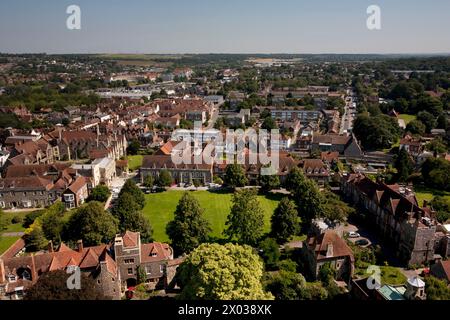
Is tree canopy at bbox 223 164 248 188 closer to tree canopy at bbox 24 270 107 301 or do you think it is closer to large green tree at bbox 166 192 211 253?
large green tree at bbox 166 192 211 253

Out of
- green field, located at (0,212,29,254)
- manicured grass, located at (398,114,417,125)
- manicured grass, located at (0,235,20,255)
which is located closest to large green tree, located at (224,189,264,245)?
manicured grass, located at (0,235,20,255)

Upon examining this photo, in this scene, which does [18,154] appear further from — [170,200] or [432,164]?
[432,164]

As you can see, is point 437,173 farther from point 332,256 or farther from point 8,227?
point 8,227

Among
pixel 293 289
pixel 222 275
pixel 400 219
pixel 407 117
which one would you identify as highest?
pixel 407 117

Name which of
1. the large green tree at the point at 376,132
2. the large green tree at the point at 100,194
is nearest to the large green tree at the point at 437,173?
the large green tree at the point at 376,132

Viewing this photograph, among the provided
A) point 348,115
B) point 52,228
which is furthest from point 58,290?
point 348,115
